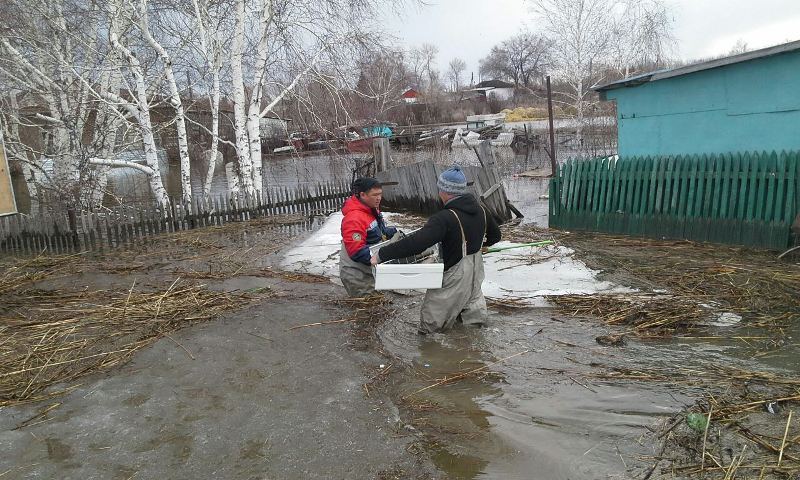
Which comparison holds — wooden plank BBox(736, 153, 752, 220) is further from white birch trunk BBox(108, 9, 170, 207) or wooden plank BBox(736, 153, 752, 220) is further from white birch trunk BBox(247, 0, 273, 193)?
white birch trunk BBox(108, 9, 170, 207)

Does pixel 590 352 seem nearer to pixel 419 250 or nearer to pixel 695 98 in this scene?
pixel 419 250

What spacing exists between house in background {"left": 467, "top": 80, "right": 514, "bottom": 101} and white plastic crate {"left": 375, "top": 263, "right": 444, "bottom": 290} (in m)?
68.9

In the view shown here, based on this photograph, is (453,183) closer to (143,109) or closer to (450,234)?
(450,234)

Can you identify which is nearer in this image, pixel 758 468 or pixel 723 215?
pixel 758 468

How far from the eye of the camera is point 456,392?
397cm

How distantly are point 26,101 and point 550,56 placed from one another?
26.1 meters

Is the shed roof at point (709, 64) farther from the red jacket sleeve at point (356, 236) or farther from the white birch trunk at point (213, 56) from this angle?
the white birch trunk at point (213, 56)

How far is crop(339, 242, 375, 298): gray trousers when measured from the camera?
19.9 feet

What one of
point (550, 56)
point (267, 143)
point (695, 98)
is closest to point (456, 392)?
point (695, 98)

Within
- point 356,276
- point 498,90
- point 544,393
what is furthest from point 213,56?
point 498,90

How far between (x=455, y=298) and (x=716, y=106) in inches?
293

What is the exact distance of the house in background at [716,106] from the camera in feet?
28.0

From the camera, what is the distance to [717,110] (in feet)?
31.3

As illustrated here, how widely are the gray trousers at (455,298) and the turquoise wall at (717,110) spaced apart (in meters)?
6.85
